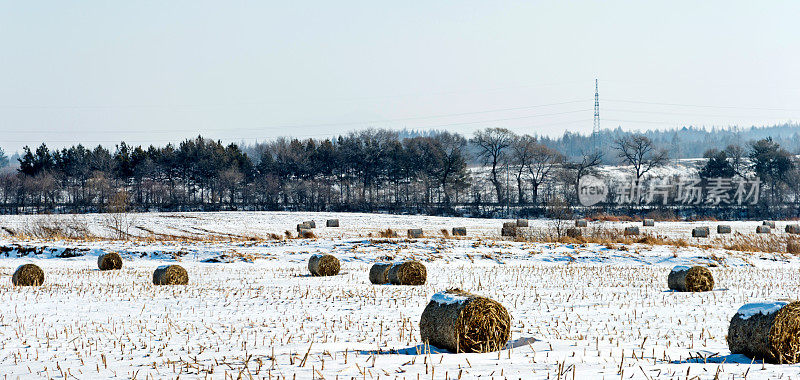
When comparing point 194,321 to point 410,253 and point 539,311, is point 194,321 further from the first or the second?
point 410,253

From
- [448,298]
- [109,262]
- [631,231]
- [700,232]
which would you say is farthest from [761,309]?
[700,232]

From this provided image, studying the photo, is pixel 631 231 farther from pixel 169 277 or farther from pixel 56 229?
pixel 56 229

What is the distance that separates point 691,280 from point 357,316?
9.82 metres

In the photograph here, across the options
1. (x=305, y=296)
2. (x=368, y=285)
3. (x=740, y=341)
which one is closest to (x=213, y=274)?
(x=368, y=285)

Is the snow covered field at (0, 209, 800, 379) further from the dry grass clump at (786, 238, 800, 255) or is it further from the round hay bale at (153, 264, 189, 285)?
the dry grass clump at (786, 238, 800, 255)

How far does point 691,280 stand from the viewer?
19.6 m

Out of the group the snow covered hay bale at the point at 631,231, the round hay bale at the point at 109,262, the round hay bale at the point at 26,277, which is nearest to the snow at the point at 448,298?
the round hay bale at the point at 26,277

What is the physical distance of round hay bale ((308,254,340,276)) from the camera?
82.3 feet

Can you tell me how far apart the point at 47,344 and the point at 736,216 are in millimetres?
86281

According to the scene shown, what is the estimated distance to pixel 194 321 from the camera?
45.1 feet

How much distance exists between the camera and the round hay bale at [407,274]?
21500mm

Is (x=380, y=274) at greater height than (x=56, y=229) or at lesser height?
lesser

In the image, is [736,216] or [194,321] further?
[736,216]

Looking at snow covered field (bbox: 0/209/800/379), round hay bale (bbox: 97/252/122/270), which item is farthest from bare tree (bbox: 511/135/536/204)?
round hay bale (bbox: 97/252/122/270)
